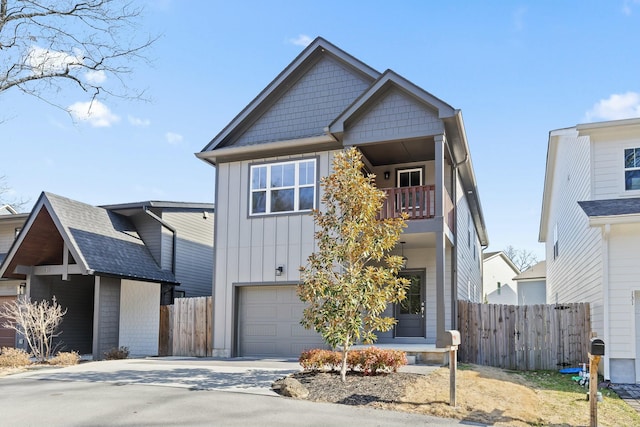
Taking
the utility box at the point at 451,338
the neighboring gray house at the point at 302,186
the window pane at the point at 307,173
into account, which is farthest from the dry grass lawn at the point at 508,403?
the window pane at the point at 307,173

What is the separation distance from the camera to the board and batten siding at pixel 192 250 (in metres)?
21.3

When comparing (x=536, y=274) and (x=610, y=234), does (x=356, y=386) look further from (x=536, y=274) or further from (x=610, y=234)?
(x=536, y=274)

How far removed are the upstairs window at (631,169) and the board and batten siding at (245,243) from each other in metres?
7.65

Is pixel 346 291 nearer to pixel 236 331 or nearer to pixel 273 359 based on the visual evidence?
pixel 273 359

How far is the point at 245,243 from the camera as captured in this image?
17000mm

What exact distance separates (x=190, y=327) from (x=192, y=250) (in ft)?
16.6

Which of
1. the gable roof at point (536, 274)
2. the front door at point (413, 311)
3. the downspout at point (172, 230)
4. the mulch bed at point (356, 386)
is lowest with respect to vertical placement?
the mulch bed at point (356, 386)

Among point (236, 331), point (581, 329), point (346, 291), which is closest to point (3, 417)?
point (346, 291)

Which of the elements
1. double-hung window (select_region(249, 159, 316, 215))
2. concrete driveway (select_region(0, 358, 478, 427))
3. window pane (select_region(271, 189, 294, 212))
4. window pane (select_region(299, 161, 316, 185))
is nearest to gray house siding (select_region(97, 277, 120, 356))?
concrete driveway (select_region(0, 358, 478, 427))

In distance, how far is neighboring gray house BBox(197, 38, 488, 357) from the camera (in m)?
15.6

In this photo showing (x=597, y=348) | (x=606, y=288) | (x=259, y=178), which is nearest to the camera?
(x=597, y=348)

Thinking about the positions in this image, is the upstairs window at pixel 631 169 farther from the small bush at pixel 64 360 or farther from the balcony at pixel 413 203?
the small bush at pixel 64 360

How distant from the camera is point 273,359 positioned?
51.6ft

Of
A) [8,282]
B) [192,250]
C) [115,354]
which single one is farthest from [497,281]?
[8,282]
